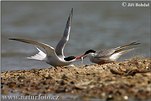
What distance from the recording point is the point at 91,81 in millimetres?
8430

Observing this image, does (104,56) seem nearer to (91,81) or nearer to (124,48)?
(124,48)

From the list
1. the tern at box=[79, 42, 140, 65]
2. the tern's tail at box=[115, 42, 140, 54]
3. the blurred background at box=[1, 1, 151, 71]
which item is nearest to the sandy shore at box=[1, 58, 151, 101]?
the tern at box=[79, 42, 140, 65]

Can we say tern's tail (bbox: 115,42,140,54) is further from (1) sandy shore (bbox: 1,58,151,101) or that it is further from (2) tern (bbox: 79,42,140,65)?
(1) sandy shore (bbox: 1,58,151,101)

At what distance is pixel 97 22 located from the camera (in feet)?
62.7

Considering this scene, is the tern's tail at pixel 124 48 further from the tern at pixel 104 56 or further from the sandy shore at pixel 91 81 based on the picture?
the sandy shore at pixel 91 81

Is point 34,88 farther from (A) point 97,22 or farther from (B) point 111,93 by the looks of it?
(A) point 97,22

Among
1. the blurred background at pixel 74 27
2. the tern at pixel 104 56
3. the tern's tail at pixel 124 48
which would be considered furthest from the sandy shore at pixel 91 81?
the blurred background at pixel 74 27

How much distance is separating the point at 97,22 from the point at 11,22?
2921 mm

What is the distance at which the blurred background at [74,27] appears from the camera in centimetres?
1335

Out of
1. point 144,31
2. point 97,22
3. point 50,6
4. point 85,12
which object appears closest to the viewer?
point 144,31

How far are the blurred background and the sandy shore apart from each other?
164cm

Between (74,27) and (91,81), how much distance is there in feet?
31.6

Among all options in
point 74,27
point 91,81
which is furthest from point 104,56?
point 74,27

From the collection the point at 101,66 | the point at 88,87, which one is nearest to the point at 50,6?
the point at 101,66
